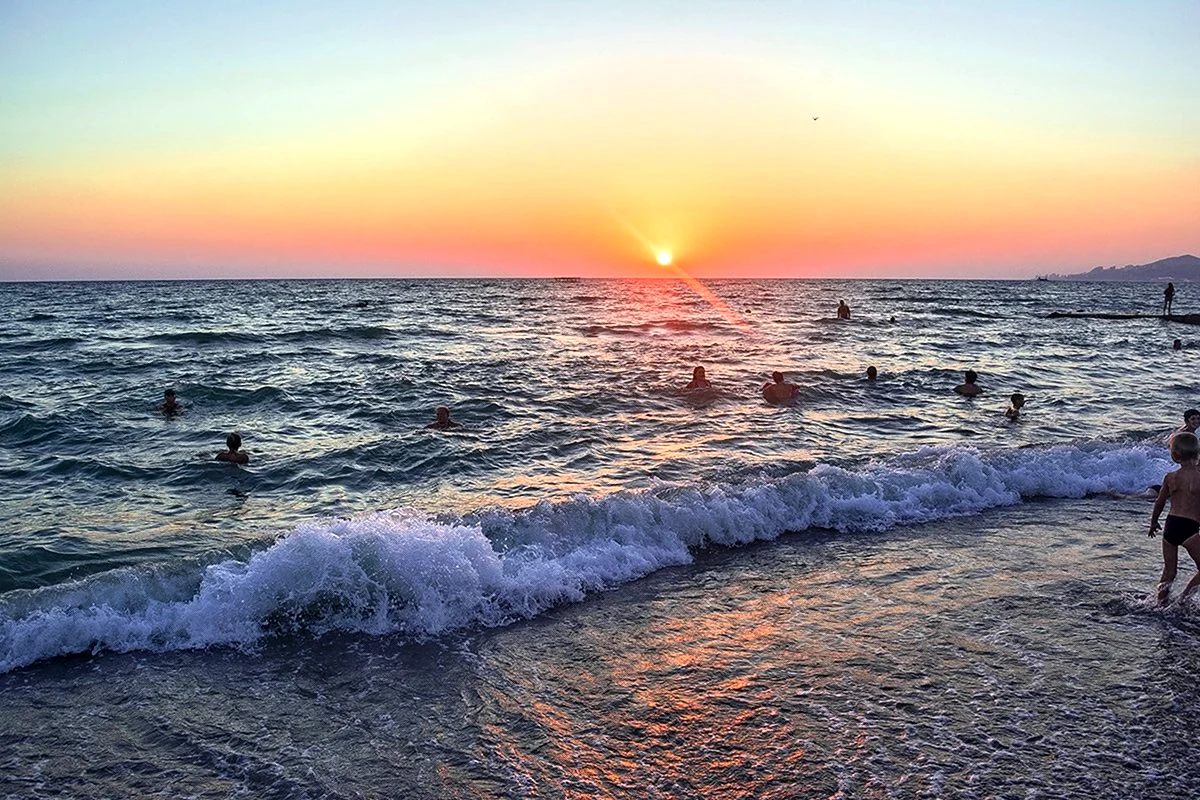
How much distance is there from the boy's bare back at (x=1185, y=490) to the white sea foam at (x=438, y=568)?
3.66m

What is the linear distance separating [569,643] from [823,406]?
47.8ft

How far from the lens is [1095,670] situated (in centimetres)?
608

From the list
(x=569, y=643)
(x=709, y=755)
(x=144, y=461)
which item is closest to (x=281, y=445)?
(x=144, y=461)

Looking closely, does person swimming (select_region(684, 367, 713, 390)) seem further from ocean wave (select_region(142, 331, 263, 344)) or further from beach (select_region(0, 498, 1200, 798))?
ocean wave (select_region(142, 331, 263, 344))

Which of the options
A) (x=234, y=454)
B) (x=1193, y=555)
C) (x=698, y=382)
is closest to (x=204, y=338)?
(x=698, y=382)

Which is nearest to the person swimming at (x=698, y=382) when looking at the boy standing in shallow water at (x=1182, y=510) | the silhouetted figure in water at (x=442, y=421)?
the silhouetted figure in water at (x=442, y=421)

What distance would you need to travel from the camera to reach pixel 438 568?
7.96 m

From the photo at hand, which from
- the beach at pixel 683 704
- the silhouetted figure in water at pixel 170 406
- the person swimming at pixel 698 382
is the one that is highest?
the person swimming at pixel 698 382

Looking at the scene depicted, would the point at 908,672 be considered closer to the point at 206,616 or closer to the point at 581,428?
the point at 206,616

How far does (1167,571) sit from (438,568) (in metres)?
7.17

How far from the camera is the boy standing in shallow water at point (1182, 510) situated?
23.5 feet

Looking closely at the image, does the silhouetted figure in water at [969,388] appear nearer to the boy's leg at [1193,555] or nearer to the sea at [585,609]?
the sea at [585,609]

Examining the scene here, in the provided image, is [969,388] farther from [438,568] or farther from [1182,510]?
[438,568]

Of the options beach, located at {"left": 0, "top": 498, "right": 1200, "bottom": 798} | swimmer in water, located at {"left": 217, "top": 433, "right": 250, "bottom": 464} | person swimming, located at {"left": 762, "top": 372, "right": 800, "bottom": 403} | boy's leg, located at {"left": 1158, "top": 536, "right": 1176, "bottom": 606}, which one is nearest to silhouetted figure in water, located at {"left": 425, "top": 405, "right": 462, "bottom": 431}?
swimmer in water, located at {"left": 217, "top": 433, "right": 250, "bottom": 464}
